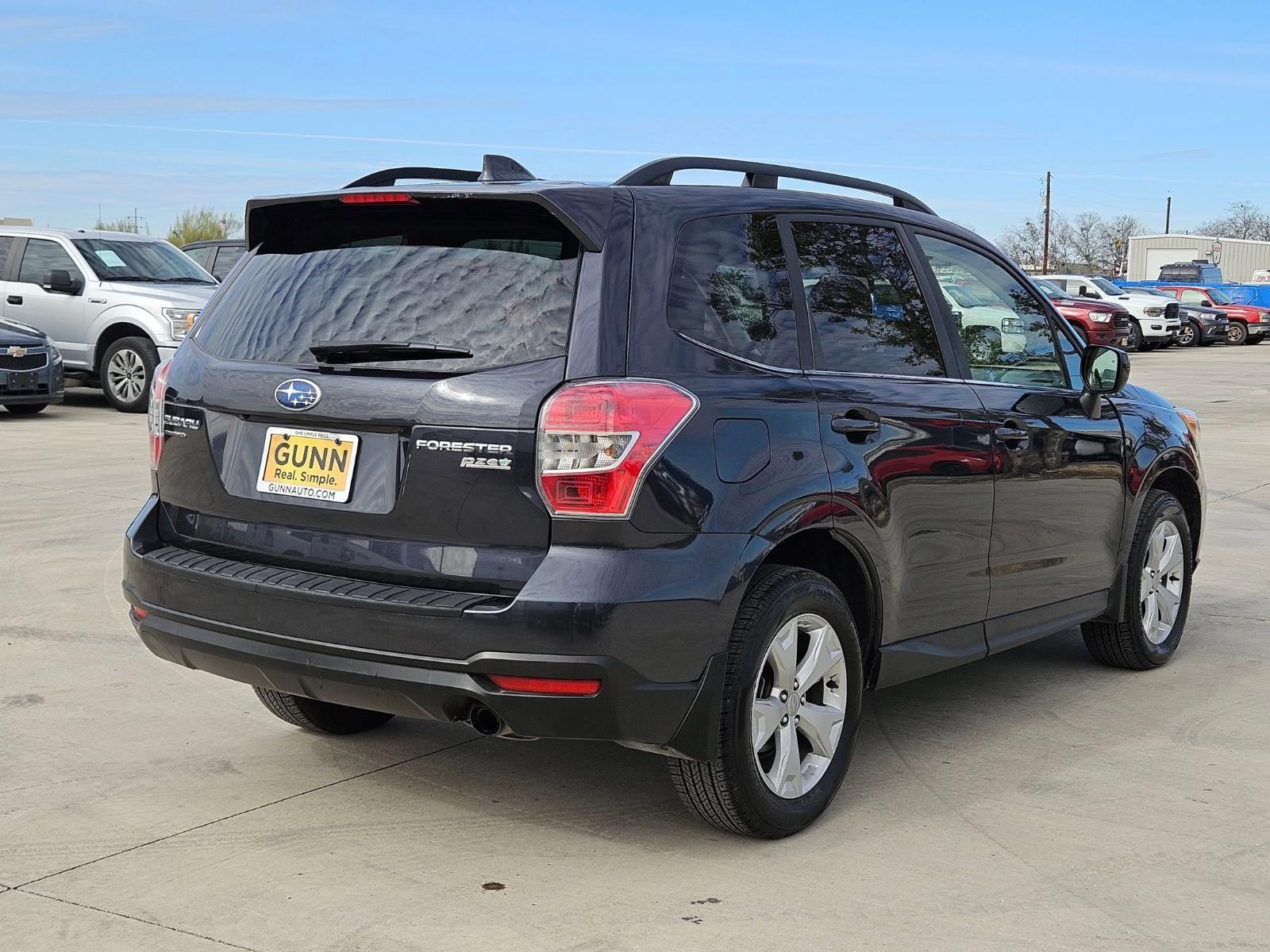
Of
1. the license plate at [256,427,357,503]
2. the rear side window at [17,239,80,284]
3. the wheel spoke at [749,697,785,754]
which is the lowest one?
the wheel spoke at [749,697,785,754]

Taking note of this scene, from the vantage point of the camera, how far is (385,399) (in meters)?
3.85

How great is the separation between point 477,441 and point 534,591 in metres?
0.40

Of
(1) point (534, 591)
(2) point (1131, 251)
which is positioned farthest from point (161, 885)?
(2) point (1131, 251)

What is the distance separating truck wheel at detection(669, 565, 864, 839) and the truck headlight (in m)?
13.4

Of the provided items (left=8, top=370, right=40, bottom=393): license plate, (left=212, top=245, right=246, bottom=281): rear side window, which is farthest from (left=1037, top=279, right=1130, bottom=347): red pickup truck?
(left=8, top=370, right=40, bottom=393): license plate

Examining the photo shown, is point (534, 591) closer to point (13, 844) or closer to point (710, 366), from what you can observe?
point (710, 366)

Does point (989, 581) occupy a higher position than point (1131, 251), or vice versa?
point (1131, 251)

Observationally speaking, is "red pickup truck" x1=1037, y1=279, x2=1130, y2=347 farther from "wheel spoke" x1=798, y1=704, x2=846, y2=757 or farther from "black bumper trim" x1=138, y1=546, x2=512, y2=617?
"black bumper trim" x1=138, y1=546, x2=512, y2=617

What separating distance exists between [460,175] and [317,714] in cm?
180

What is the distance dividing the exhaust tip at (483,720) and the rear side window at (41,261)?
1524 centimetres

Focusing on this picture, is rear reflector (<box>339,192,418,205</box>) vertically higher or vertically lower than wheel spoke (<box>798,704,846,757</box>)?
higher

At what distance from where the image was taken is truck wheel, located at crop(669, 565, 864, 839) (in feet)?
12.8

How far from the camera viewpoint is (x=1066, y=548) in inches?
215

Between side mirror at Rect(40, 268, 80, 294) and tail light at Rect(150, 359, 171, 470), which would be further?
side mirror at Rect(40, 268, 80, 294)
